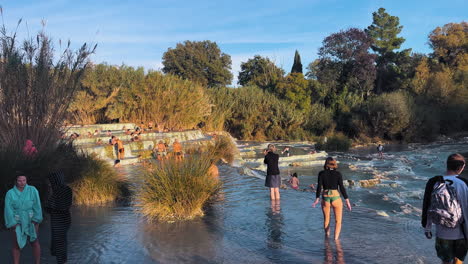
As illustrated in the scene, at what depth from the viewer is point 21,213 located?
510 cm

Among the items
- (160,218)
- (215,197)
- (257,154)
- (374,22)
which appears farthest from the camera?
(374,22)

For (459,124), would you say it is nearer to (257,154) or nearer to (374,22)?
(374,22)

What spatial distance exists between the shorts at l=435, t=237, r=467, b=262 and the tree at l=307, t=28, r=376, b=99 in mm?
46268

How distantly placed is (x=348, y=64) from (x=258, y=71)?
15417 mm

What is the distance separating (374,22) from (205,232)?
55.5 m

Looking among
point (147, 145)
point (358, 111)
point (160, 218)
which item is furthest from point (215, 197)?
point (358, 111)

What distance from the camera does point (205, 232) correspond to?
7250 mm

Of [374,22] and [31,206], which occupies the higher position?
[374,22]

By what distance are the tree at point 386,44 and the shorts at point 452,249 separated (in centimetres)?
5330

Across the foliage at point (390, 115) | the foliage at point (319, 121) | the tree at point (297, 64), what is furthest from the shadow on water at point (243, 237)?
the tree at point (297, 64)

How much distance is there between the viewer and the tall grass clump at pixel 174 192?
26.2 ft

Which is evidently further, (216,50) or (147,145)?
(216,50)

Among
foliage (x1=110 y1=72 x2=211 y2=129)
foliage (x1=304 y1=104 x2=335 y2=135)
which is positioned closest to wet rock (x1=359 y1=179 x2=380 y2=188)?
foliage (x1=110 y1=72 x2=211 y2=129)

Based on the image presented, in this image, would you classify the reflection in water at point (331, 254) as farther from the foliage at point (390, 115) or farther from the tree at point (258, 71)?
the tree at point (258, 71)
